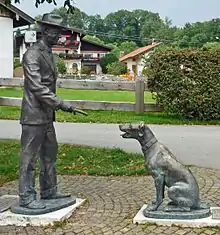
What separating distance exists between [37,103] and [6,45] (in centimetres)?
2521

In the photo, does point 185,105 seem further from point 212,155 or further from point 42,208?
point 42,208

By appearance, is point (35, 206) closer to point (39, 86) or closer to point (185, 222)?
point (39, 86)

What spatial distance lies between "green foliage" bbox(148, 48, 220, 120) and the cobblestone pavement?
531cm

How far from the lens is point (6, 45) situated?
29.6m

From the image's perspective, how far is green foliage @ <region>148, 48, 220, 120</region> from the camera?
42.8 feet

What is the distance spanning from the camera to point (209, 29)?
101438 millimetres

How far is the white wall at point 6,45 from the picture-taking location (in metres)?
29.3

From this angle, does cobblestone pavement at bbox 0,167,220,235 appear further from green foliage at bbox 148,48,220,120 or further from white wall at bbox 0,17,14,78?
white wall at bbox 0,17,14,78

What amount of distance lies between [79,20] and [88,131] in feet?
371

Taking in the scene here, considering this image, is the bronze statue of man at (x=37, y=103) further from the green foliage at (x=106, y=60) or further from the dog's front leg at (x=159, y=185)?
the green foliage at (x=106, y=60)

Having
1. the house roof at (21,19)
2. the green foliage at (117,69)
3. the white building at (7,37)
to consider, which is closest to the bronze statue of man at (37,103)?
the house roof at (21,19)

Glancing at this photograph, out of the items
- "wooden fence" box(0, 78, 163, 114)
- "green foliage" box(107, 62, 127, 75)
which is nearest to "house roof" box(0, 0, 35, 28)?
"wooden fence" box(0, 78, 163, 114)

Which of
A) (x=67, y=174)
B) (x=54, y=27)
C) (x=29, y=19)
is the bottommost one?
(x=67, y=174)

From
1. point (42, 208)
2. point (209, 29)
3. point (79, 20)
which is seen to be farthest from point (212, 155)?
point (79, 20)
